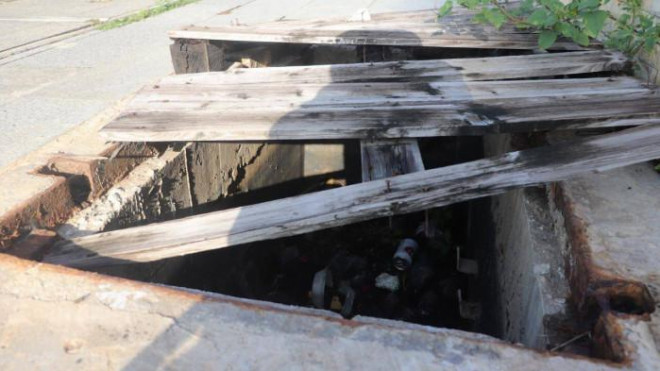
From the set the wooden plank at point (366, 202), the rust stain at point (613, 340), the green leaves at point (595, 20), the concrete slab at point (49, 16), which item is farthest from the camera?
the concrete slab at point (49, 16)

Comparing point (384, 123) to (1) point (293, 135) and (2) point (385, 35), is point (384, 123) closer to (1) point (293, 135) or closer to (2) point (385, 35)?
(1) point (293, 135)

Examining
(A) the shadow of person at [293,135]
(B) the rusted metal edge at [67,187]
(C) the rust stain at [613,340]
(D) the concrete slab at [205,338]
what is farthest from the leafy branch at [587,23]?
(B) the rusted metal edge at [67,187]

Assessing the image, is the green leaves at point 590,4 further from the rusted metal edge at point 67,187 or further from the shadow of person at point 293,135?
the rusted metal edge at point 67,187

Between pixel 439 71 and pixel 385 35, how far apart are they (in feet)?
2.80

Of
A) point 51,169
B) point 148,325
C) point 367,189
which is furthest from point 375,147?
point 51,169

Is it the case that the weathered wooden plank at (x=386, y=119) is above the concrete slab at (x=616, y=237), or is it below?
above

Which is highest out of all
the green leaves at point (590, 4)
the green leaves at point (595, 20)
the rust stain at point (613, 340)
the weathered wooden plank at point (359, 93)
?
the green leaves at point (590, 4)

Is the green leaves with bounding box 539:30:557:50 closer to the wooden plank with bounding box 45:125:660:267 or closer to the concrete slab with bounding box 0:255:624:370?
the wooden plank with bounding box 45:125:660:267

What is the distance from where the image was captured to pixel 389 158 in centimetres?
232

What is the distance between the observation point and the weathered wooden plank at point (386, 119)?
2340 mm

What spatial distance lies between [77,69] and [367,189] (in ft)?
13.8

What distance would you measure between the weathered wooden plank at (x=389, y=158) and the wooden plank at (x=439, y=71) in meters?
0.76

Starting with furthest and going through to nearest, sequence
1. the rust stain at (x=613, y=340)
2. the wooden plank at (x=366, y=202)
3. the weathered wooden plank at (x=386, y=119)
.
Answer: the weathered wooden plank at (x=386, y=119), the wooden plank at (x=366, y=202), the rust stain at (x=613, y=340)

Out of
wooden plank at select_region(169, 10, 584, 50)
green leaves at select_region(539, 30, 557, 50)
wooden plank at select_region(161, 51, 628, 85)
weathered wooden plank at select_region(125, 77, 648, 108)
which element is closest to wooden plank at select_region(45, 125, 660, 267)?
weathered wooden plank at select_region(125, 77, 648, 108)
